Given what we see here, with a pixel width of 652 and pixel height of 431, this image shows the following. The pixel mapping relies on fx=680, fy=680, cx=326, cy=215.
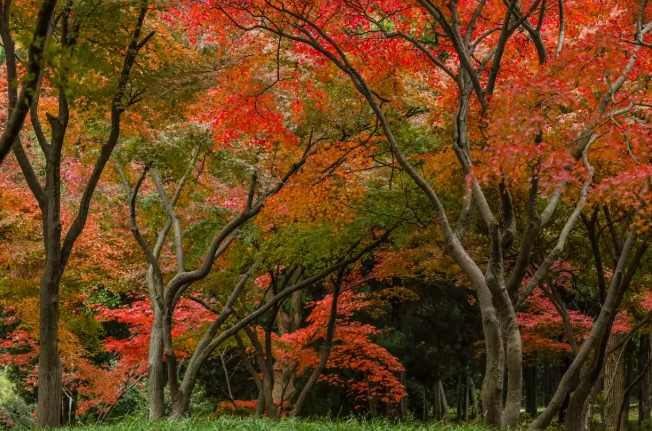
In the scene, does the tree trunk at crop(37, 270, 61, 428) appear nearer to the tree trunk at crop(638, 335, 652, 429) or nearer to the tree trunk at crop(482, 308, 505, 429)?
the tree trunk at crop(482, 308, 505, 429)

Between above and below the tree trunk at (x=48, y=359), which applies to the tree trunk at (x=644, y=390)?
below

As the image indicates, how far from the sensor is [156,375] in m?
12.6

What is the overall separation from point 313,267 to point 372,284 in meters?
8.49

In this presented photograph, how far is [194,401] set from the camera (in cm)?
2377

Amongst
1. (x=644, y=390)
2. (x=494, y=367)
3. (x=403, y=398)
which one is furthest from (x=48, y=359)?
(x=644, y=390)

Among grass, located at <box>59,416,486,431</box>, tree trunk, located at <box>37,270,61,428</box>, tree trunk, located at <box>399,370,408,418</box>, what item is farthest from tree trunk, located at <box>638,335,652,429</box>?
tree trunk, located at <box>37,270,61,428</box>

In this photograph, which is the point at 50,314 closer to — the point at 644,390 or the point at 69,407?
the point at 69,407

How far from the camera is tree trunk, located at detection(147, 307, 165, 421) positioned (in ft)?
40.0

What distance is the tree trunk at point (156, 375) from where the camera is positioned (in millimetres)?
12187

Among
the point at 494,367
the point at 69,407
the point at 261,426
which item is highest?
the point at 494,367

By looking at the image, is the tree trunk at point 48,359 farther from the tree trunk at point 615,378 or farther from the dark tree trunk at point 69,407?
the tree trunk at point 615,378

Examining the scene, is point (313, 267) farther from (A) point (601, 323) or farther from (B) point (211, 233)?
(A) point (601, 323)

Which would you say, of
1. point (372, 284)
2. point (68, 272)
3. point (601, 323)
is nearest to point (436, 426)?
point (601, 323)

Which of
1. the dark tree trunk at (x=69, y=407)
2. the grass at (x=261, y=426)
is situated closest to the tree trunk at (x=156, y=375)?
the grass at (x=261, y=426)
